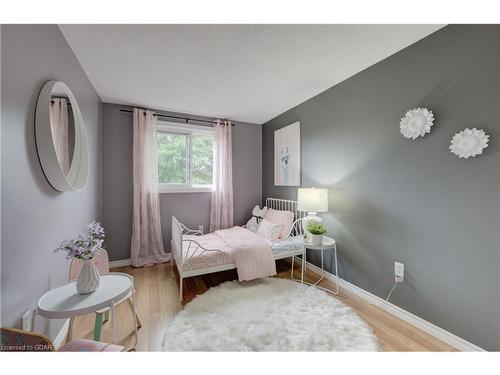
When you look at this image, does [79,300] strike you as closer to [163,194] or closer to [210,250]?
[210,250]

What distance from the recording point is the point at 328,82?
2408 mm

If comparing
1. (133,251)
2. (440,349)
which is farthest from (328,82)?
(133,251)

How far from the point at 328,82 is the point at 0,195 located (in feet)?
9.49

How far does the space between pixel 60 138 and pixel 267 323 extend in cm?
216

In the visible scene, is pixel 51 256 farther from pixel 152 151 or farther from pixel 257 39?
pixel 257 39

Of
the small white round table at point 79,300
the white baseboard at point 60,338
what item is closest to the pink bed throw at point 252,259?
the small white round table at point 79,300

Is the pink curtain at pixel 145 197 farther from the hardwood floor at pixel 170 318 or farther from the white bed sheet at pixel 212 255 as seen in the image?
the white bed sheet at pixel 212 255

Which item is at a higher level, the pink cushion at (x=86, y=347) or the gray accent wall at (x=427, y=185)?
the gray accent wall at (x=427, y=185)

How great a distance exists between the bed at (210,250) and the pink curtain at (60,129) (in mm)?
1189

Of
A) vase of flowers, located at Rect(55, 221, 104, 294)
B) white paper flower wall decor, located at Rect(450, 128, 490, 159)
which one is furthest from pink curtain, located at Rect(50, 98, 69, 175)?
white paper flower wall decor, located at Rect(450, 128, 490, 159)

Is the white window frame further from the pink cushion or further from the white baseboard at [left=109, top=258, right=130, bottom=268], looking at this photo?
the pink cushion

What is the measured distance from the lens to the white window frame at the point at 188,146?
331 centimetres

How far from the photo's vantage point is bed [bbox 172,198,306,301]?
7.14 feet

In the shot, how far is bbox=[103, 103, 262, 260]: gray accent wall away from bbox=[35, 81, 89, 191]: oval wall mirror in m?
1.17
